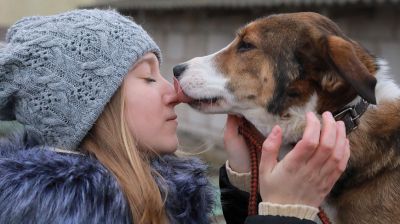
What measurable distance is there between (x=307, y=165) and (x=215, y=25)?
776 cm

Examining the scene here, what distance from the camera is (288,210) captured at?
5.73ft

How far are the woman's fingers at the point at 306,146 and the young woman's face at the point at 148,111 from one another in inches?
21.8

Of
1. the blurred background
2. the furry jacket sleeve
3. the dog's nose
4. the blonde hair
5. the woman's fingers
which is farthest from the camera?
the blurred background

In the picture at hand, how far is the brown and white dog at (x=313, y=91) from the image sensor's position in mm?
2178

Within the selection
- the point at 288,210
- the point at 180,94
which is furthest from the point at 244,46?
the point at 288,210

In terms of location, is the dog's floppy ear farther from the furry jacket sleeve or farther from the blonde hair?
the blonde hair

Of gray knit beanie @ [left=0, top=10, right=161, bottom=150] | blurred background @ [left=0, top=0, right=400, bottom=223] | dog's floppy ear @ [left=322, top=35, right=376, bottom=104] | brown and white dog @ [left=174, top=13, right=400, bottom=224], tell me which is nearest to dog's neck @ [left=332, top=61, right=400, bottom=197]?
brown and white dog @ [left=174, top=13, right=400, bottom=224]

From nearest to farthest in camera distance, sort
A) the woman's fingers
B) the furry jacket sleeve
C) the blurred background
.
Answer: the woman's fingers < the furry jacket sleeve < the blurred background

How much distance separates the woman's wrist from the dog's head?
0.56 m

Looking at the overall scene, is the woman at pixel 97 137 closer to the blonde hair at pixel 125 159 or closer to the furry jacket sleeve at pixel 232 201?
the blonde hair at pixel 125 159

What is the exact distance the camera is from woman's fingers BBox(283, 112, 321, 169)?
1.71 meters

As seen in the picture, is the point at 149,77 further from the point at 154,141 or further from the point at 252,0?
the point at 252,0

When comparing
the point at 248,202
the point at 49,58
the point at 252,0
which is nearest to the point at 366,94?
the point at 248,202

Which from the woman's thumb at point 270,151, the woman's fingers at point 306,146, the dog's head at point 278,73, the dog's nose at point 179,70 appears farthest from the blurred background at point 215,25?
the woman's fingers at point 306,146
